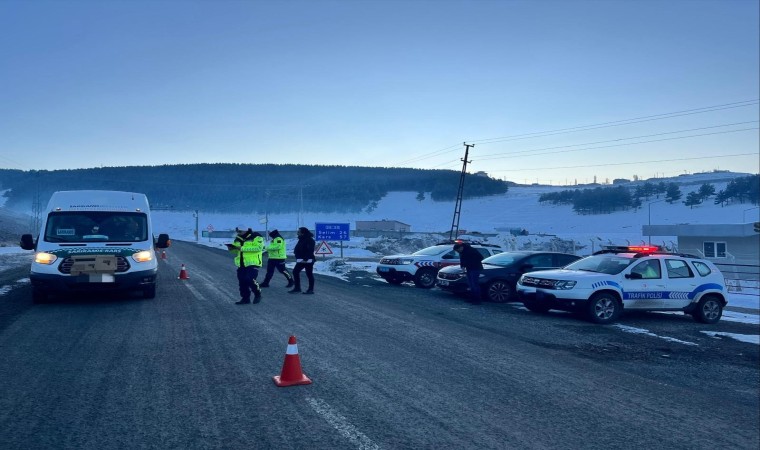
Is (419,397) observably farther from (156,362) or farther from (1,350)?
(1,350)

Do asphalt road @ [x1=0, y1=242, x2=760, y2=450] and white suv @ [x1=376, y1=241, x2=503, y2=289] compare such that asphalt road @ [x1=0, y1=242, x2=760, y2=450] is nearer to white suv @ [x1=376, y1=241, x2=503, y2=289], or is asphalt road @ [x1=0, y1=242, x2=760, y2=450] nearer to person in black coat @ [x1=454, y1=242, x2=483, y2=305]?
person in black coat @ [x1=454, y1=242, x2=483, y2=305]

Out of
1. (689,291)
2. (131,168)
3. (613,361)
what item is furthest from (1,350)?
(131,168)

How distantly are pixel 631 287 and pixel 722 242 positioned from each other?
951 inches

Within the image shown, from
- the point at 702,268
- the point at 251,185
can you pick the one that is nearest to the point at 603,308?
the point at 702,268

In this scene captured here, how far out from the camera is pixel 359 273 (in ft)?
83.6

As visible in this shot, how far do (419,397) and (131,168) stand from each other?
177675mm

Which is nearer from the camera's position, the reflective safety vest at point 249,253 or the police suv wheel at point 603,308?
the police suv wheel at point 603,308

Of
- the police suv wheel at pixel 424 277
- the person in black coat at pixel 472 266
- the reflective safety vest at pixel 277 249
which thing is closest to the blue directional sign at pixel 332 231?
the police suv wheel at pixel 424 277

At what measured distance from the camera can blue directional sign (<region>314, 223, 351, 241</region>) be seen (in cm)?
3231

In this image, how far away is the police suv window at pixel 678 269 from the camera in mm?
13203

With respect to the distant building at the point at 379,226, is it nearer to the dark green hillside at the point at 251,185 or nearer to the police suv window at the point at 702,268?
the dark green hillside at the point at 251,185

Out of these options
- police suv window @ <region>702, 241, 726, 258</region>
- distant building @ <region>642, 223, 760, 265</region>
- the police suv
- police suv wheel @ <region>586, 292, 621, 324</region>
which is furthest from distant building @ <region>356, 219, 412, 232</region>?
police suv wheel @ <region>586, 292, 621, 324</region>

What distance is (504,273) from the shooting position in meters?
15.9

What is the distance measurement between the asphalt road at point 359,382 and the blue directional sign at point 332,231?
20.2 meters
